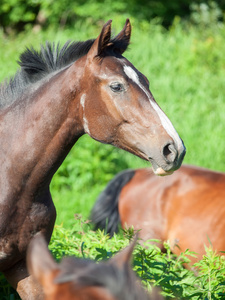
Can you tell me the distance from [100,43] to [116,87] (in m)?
0.27

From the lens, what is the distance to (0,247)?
9.39 ft

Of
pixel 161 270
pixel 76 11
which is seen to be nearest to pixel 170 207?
pixel 161 270

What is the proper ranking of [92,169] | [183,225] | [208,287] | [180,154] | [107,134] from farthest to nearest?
[92,169] < [183,225] < [208,287] < [107,134] < [180,154]

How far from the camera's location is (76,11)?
50.1ft

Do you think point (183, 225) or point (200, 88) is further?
point (200, 88)

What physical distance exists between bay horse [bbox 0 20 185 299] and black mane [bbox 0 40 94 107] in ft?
0.22

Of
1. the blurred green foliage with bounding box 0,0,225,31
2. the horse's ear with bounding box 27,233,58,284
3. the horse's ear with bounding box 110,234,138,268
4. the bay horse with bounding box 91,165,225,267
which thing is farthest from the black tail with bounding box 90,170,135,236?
the blurred green foliage with bounding box 0,0,225,31

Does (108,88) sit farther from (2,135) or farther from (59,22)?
(59,22)

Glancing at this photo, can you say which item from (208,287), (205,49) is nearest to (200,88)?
(205,49)

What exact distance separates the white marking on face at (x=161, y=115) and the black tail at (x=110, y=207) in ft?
9.01

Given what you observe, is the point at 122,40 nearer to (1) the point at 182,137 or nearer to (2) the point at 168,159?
(2) the point at 168,159

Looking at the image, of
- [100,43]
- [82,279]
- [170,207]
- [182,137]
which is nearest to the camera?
[82,279]

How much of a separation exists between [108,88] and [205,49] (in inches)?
376

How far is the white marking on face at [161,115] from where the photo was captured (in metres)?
2.75
